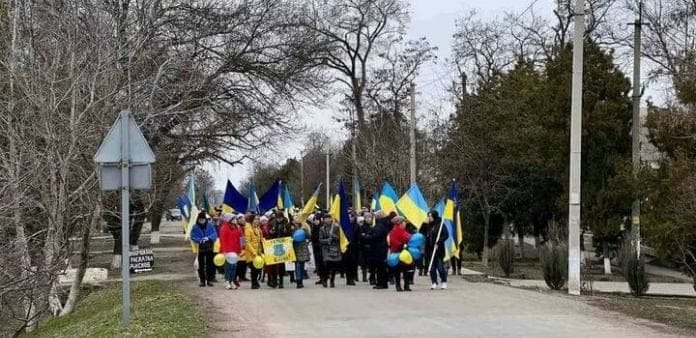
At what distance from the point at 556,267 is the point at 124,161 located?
1188cm

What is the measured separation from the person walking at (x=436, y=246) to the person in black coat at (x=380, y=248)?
104cm

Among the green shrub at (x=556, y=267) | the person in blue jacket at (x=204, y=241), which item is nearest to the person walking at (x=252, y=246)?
the person in blue jacket at (x=204, y=241)

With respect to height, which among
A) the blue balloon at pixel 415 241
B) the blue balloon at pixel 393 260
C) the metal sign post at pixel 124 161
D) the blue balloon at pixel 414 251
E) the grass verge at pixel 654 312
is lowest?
the grass verge at pixel 654 312

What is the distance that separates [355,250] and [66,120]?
7152 mm

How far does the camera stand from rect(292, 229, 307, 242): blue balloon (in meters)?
19.7

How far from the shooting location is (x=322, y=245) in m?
19.8

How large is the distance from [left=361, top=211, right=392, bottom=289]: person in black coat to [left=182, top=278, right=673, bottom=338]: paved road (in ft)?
2.04

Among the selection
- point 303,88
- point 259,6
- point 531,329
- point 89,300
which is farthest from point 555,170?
point 531,329

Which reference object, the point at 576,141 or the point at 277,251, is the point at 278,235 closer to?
the point at 277,251

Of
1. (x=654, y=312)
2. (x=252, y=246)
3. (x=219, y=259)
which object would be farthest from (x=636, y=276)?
(x=219, y=259)

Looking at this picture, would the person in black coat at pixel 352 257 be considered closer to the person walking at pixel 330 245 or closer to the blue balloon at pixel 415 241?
the person walking at pixel 330 245

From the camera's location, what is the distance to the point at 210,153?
33406 mm

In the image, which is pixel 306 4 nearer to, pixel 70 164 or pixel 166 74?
pixel 166 74

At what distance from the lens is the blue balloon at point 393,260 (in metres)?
18.2
